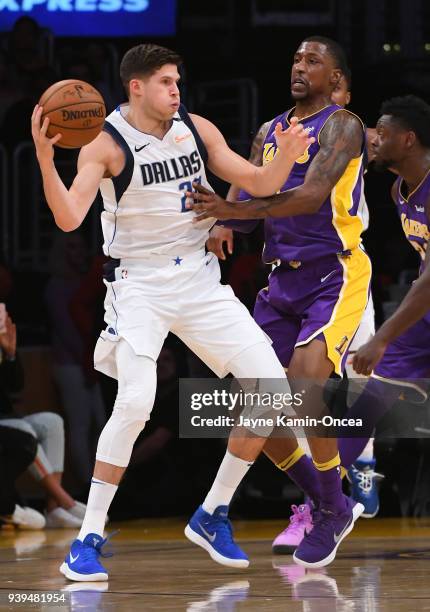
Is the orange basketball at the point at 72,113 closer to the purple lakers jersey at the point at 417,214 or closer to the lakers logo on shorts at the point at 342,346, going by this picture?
the lakers logo on shorts at the point at 342,346

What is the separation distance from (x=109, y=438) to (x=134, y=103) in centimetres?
139

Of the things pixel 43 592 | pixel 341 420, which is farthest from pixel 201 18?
pixel 43 592

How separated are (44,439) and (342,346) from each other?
306cm

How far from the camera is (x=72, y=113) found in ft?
16.3

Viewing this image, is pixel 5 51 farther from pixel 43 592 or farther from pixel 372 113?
pixel 43 592

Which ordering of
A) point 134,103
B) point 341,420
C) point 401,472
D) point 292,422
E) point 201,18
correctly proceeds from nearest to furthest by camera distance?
A: point 134,103, point 292,422, point 341,420, point 401,472, point 201,18

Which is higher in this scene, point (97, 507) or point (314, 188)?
point (314, 188)

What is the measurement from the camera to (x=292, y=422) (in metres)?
5.76

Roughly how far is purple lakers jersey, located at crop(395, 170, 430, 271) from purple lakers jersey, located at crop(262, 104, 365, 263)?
0.67 meters

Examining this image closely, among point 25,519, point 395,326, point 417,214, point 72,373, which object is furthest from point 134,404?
point 72,373

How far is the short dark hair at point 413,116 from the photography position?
6582 millimetres

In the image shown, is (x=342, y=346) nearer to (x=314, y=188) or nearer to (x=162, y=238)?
(x=314, y=188)

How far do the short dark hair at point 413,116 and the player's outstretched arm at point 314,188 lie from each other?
884 millimetres

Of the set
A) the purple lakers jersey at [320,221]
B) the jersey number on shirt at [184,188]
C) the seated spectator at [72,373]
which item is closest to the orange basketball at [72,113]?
the jersey number on shirt at [184,188]
